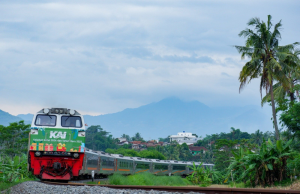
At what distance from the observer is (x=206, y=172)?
18.8 metres

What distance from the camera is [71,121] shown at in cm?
1453

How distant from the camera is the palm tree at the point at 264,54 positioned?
25.0 meters

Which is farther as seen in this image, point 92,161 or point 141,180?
point 92,161

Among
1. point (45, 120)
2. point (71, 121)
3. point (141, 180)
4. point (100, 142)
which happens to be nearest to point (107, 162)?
point (141, 180)

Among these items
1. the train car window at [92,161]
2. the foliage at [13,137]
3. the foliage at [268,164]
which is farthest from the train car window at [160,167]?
the foliage at [13,137]

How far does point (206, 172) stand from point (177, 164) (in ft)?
58.9

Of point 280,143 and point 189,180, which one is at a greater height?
point 280,143

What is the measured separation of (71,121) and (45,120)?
1.06 m

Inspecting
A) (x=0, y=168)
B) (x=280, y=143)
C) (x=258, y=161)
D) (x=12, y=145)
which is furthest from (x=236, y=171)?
(x=12, y=145)

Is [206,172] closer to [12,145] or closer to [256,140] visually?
[12,145]

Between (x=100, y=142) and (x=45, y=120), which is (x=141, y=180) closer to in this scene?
(x=45, y=120)

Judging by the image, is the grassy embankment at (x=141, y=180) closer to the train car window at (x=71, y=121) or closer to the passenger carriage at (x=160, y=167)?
the train car window at (x=71, y=121)

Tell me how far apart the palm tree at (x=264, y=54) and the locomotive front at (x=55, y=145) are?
15.9 metres

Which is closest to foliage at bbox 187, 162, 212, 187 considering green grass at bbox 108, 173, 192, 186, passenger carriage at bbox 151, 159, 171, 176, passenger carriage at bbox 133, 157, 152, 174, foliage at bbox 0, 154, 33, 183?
green grass at bbox 108, 173, 192, 186
